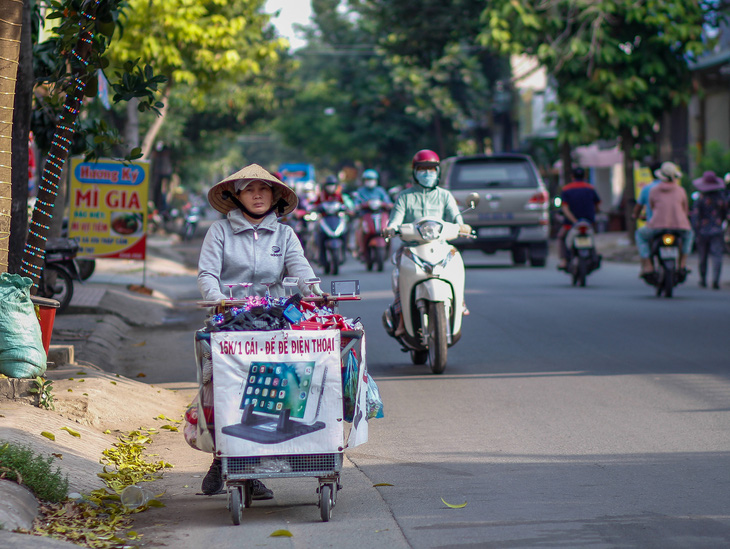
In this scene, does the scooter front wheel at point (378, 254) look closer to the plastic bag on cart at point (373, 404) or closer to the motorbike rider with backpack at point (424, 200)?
the motorbike rider with backpack at point (424, 200)

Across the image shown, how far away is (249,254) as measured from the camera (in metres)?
5.75

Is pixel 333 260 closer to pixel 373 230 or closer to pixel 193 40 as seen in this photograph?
pixel 373 230

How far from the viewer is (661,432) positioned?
23.4 ft

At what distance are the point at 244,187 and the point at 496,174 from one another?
1624cm

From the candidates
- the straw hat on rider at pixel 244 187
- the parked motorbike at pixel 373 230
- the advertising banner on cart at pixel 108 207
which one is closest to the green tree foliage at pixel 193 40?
the advertising banner on cart at pixel 108 207

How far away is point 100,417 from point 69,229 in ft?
29.2

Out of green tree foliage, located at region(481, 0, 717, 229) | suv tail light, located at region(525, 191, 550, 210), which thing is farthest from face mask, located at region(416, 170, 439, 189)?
green tree foliage, located at region(481, 0, 717, 229)

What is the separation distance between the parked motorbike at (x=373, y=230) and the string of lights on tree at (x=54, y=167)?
41.8 feet

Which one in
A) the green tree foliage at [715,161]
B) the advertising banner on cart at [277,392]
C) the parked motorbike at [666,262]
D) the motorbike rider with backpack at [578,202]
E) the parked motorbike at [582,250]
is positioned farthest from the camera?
the green tree foliage at [715,161]

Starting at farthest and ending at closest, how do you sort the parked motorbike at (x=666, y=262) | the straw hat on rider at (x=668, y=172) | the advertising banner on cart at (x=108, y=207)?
the straw hat on rider at (x=668, y=172)
the advertising banner on cart at (x=108, y=207)
the parked motorbike at (x=666, y=262)

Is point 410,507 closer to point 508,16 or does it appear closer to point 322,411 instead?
point 322,411

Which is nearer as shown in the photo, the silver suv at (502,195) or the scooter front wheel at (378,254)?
the scooter front wheel at (378,254)

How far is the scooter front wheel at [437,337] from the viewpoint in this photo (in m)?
9.29

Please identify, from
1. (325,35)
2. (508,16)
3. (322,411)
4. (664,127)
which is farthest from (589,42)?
(325,35)
